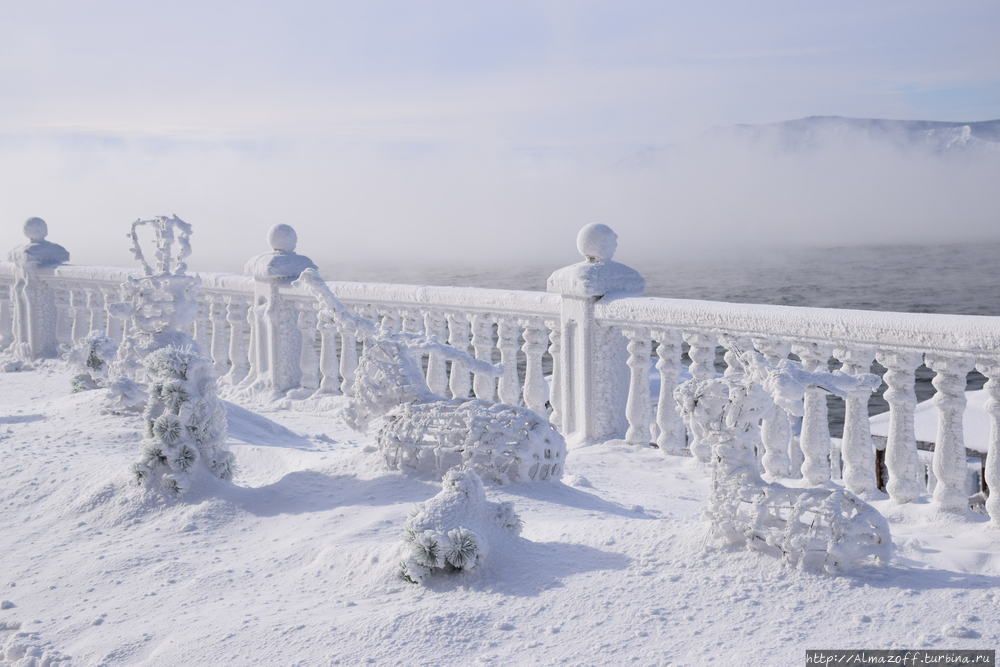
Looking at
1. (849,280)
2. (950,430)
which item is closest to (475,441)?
(950,430)

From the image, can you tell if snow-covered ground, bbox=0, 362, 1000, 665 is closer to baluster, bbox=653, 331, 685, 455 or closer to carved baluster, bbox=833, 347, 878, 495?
carved baluster, bbox=833, 347, 878, 495

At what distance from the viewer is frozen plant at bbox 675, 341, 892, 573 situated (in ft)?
11.5

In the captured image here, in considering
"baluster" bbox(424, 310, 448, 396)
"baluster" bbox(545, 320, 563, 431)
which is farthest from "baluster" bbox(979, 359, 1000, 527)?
"baluster" bbox(424, 310, 448, 396)

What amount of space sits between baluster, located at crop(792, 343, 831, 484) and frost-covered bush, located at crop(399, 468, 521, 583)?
2.18 m

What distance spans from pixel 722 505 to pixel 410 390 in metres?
2.40

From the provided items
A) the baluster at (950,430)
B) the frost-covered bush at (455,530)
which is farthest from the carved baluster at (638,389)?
the frost-covered bush at (455,530)

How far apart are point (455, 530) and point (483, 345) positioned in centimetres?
390

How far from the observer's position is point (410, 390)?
5648 millimetres

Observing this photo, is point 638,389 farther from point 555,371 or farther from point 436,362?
point 436,362

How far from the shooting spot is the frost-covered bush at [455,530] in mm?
3854

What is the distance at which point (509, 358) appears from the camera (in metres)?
7.47

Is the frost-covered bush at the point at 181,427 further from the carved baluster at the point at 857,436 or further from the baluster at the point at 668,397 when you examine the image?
the carved baluster at the point at 857,436

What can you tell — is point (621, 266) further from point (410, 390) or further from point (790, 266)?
point (790, 266)

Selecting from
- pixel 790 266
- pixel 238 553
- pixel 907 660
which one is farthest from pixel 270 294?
pixel 790 266
